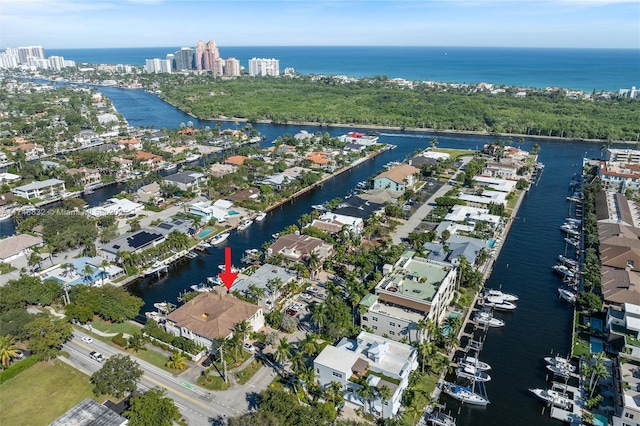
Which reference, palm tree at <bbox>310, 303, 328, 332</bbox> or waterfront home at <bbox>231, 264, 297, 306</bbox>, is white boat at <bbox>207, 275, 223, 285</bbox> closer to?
waterfront home at <bbox>231, 264, 297, 306</bbox>

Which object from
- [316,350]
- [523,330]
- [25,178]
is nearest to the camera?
[316,350]

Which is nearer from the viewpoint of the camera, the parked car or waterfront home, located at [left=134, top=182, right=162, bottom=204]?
the parked car

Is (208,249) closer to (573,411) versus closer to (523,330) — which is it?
(523,330)

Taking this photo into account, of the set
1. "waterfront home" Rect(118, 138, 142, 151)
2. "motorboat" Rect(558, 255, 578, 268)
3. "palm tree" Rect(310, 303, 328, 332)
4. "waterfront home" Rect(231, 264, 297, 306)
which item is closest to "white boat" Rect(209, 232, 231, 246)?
"waterfront home" Rect(231, 264, 297, 306)

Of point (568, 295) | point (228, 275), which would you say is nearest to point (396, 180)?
point (568, 295)

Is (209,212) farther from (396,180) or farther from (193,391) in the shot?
(193,391)

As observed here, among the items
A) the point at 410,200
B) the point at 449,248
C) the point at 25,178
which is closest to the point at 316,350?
the point at 449,248

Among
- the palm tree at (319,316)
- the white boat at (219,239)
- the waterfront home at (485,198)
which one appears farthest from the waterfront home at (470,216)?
the white boat at (219,239)
